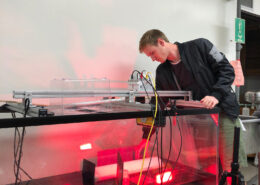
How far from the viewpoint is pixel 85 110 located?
0.95m

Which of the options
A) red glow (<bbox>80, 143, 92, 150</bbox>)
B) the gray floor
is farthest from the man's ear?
the gray floor

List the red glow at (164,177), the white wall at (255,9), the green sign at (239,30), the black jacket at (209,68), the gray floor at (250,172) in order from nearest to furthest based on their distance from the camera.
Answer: the red glow at (164,177), the black jacket at (209,68), the gray floor at (250,172), the green sign at (239,30), the white wall at (255,9)

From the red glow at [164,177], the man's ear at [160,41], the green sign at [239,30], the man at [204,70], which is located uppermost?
the green sign at [239,30]

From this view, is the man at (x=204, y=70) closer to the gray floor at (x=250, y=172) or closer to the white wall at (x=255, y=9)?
the gray floor at (x=250, y=172)

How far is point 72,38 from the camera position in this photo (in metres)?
1.59

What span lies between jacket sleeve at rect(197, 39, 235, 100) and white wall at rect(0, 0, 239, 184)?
56 cm

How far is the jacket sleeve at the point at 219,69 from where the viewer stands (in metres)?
1.41

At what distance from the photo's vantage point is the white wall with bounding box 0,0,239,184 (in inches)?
54.2

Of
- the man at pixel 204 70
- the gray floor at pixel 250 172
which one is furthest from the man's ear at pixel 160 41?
the gray floor at pixel 250 172

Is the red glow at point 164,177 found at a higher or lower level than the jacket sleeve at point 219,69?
lower

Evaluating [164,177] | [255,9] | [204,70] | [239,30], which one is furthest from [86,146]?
[255,9]

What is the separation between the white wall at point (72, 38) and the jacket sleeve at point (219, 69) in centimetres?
56

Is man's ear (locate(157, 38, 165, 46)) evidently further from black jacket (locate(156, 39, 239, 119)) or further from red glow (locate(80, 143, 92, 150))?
red glow (locate(80, 143, 92, 150))

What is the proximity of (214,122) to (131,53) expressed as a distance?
868 millimetres
